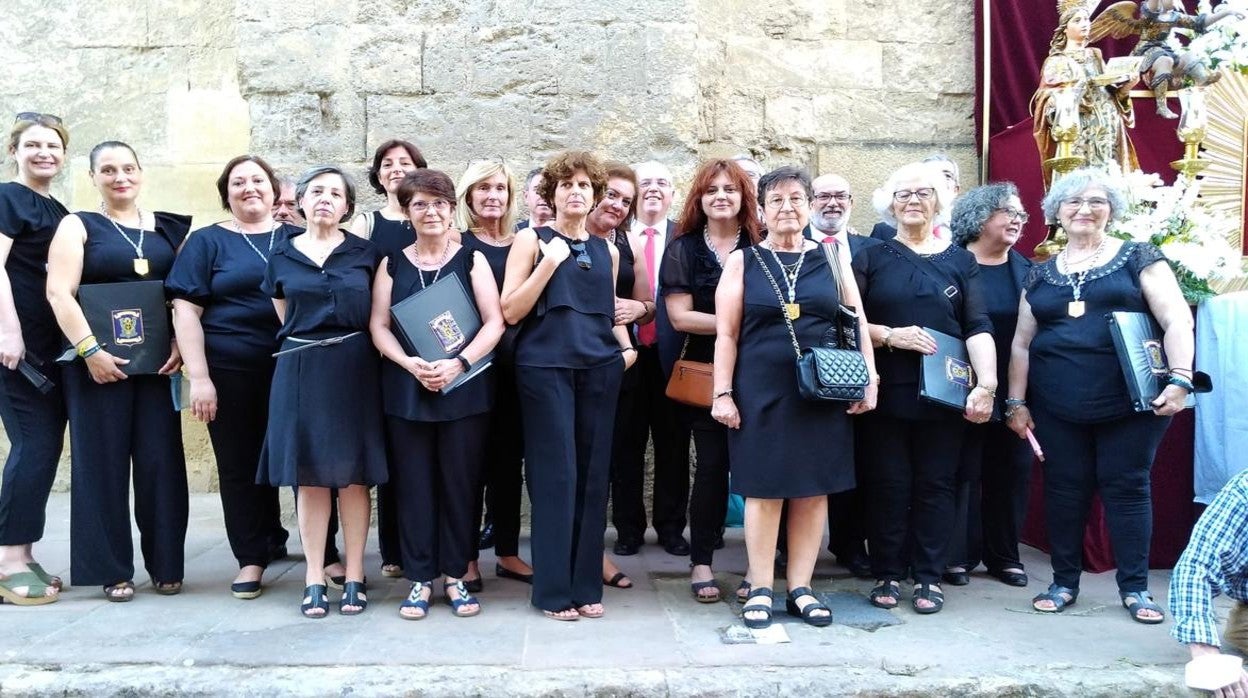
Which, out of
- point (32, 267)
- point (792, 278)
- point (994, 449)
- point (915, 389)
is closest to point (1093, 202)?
point (915, 389)

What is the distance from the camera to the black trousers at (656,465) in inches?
194

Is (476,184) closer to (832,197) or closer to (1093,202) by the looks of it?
(832,197)

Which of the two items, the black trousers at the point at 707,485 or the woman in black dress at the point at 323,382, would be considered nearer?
the woman in black dress at the point at 323,382

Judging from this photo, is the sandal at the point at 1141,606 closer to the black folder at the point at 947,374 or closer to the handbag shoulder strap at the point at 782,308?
the black folder at the point at 947,374

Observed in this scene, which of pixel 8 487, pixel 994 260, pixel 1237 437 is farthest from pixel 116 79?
pixel 1237 437

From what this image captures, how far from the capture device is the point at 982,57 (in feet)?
21.1

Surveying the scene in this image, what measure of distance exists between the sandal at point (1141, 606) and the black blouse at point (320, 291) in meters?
3.16

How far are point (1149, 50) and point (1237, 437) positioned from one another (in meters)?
2.14

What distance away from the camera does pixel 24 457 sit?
4.05 metres

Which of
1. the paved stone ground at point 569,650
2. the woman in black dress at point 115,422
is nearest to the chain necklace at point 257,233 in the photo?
the woman in black dress at point 115,422

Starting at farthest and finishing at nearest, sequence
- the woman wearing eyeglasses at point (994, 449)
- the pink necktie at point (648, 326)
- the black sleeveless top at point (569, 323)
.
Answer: the pink necktie at point (648, 326) < the woman wearing eyeglasses at point (994, 449) < the black sleeveless top at point (569, 323)

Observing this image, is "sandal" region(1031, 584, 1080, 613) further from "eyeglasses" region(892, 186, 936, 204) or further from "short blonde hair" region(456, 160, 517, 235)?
"short blonde hair" region(456, 160, 517, 235)

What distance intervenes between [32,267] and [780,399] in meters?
3.09

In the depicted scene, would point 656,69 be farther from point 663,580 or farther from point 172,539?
point 172,539
